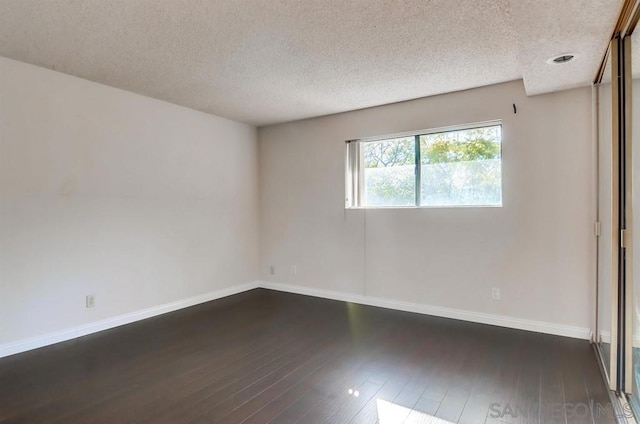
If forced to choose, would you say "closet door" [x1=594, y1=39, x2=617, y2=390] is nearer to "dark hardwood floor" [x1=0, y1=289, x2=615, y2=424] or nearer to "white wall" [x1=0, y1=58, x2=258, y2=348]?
"dark hardwood floor" [x1=0, y1=289, x2=615, y2=424]

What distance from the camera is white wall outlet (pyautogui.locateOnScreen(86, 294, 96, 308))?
347cm

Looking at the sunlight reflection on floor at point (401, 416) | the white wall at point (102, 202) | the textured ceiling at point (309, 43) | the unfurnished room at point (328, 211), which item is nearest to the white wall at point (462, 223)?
the unfurnished room at point (328, 211)

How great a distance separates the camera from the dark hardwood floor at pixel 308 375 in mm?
2113

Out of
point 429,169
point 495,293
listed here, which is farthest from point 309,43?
point 495,293

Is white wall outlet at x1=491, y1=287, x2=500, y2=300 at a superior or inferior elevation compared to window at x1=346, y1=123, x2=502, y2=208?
inferior

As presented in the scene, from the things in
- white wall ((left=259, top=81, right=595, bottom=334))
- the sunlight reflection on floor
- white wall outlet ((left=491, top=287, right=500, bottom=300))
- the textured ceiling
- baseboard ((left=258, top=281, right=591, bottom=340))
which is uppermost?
the textured ceiling

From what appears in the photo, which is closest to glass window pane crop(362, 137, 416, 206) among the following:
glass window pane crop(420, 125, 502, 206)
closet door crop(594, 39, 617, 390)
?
glass window pane crop(420, 125, 502, 206)

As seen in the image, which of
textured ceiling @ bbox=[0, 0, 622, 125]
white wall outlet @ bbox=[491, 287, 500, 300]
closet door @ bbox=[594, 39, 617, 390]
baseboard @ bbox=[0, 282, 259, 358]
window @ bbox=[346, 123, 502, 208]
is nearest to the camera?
textured ceiling @ bbox=[0, 0, 622, 125]

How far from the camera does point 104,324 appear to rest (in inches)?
141

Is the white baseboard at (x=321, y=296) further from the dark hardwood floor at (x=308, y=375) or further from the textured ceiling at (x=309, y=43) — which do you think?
the textured ceiling at (x=309, y=43)

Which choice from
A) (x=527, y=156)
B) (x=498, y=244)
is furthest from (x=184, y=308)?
(x=527, y=156)

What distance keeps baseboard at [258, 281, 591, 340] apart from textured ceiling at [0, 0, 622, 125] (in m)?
2.24

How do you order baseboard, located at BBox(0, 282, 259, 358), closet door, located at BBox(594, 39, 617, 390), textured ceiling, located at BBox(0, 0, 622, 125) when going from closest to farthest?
textured ceiling, located at BBox(0, 0, 622, 125) → closet door, located at BBox(594, 39, 617, 390) → baseboard, located at BBox(0, 282, 259, 358)

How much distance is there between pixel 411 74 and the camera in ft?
10.8
